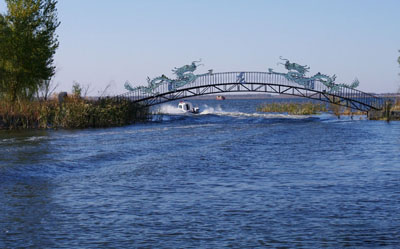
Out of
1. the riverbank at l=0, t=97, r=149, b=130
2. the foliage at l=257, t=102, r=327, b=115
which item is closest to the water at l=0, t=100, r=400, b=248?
the riverbank at l=0, t=97, r=149, b=130

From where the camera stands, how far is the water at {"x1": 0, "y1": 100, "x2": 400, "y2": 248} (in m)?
11.5

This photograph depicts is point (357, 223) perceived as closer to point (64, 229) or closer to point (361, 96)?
point (64, 229)

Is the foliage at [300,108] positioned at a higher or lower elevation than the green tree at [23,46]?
lower

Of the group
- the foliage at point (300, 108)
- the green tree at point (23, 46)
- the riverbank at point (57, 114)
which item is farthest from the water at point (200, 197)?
the foliage at point (300, 108)

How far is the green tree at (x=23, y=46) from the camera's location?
51.7 meters

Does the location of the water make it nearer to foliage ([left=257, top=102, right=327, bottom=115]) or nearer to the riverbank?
the riverbank

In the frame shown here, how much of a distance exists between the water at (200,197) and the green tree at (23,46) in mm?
24686

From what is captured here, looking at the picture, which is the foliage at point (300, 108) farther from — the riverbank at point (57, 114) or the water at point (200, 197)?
the water at point (200, 197)

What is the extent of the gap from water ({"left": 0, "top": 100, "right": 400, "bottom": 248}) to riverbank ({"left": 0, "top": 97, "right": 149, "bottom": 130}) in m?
15.7

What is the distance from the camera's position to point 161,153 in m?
28.4

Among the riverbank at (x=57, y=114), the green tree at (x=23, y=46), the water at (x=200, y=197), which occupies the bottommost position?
the water at (x=200, y=197)

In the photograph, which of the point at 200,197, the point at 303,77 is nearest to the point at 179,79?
the point at 303,77

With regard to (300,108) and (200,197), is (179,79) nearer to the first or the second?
(300,108)

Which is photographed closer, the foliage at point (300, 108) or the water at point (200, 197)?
the water at point (200, 197)
